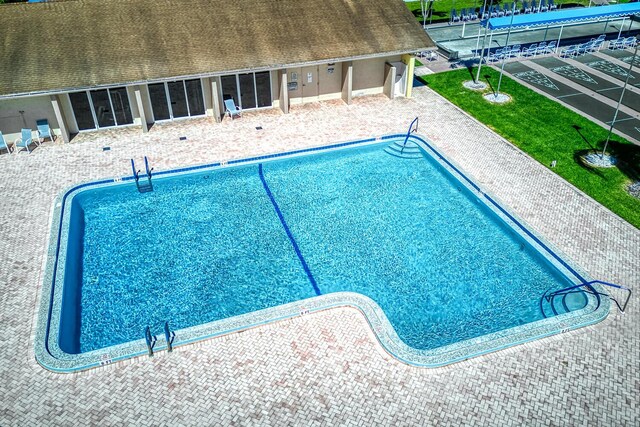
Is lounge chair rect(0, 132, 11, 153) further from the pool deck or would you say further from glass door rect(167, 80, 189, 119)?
glass door rect(167, 80, 189, 119)

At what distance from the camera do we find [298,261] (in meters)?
16.2

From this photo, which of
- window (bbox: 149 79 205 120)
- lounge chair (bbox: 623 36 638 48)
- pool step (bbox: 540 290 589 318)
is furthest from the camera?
lounge chair (bbox: 623 36 638 48)

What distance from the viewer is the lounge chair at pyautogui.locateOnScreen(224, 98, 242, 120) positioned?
23.3 m

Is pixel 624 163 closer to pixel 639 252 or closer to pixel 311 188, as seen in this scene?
pixel 639 252

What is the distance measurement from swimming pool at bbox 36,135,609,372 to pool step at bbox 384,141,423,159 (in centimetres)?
40

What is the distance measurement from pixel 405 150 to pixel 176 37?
35.8 ft

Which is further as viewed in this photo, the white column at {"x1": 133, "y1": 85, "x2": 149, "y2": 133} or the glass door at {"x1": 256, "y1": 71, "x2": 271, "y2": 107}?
the glass door at {"x1": 256, "y1": 71, "x2": 271, "y2": 107}

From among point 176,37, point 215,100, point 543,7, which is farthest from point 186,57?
point 543,7

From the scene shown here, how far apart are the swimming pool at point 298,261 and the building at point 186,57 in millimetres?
4383

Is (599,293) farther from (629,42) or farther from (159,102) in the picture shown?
(629,42)

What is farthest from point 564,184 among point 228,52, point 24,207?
point 24,207

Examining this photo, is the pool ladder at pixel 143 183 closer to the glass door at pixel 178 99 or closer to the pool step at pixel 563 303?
the glass door at pixel 178 99

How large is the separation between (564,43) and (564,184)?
1666 cm

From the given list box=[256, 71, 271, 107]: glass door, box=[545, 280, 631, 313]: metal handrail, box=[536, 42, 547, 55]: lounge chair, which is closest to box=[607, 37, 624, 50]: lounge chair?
box=[536, 42, 547, 55]: lounge chair
